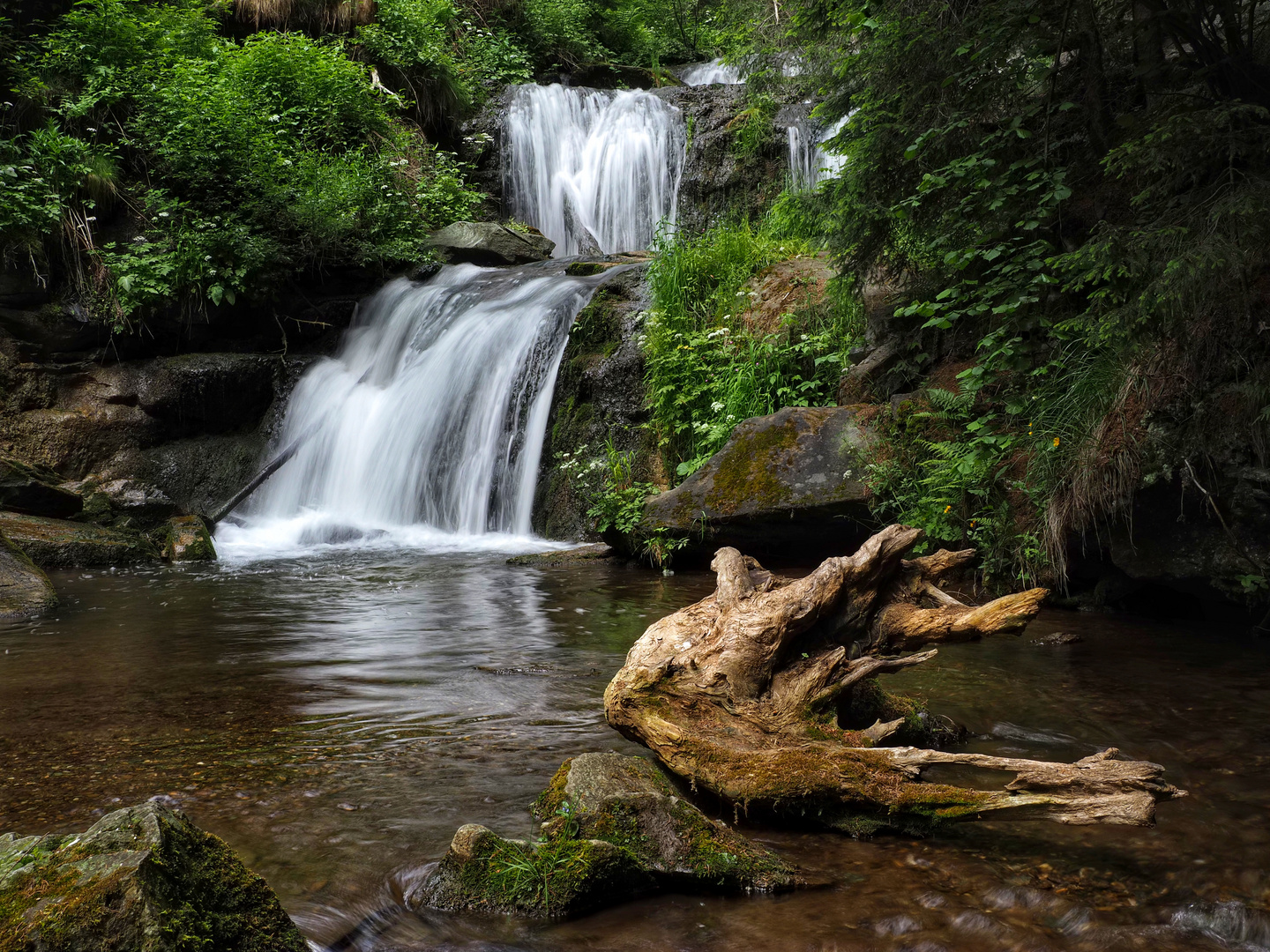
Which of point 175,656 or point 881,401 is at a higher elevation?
point 881,401

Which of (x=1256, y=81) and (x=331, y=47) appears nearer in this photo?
(x=1256, y=81)

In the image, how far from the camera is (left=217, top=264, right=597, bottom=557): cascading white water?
33.0 ft

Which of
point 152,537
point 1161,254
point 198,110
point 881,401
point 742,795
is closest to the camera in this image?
point 742,795

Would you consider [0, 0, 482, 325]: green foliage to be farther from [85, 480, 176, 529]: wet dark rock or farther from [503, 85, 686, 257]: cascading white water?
[503, 85, 686, 257]: cascading white water

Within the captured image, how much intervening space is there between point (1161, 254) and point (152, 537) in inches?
364

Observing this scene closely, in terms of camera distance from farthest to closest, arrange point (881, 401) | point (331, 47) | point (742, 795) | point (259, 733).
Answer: point (331, 47), point (881, 401), point (259, 733), point (742, 795)

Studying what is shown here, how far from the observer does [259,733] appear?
372 centimetres

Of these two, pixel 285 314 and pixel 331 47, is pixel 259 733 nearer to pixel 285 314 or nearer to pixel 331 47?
pixel 285 314

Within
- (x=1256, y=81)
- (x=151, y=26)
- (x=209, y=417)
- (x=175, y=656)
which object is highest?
Answer: (x=151, y=26)

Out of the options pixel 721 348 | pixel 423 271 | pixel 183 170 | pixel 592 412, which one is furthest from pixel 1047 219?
pixel 183 170

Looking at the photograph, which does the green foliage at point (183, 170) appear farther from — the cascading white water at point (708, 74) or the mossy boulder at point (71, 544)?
the cascading white water at point (708, 74)

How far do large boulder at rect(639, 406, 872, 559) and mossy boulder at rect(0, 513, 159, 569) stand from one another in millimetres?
5316

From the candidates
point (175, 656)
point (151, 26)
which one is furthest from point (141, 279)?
point (175, 656)

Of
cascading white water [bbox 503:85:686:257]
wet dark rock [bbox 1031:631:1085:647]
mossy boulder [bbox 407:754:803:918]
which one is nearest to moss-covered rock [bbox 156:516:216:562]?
mossy boulder [bbox 407:754:803:918]
